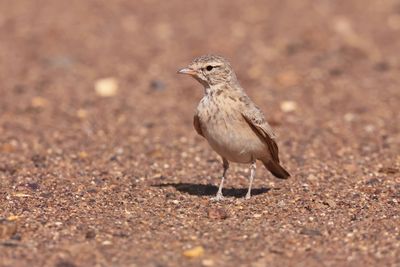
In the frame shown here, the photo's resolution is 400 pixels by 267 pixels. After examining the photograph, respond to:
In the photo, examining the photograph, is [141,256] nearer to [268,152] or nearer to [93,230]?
[93,230]

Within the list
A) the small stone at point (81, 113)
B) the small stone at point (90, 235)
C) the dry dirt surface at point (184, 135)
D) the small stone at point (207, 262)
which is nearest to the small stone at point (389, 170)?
the dry dirt surface at point (184, 135)

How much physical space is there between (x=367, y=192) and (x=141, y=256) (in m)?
3.24

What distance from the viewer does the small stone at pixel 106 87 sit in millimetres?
14391

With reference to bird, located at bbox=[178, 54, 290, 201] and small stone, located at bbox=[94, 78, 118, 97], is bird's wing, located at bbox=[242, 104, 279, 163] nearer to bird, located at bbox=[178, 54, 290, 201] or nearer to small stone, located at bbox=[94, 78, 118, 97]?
bird, located at bbox=[178, 54, 290, 201]

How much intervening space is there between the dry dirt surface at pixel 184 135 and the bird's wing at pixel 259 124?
63 cm

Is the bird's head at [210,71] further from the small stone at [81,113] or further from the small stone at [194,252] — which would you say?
the small stone at [81,113]

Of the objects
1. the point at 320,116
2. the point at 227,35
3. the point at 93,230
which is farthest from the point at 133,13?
the point at 93,230

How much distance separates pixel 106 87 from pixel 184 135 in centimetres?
289

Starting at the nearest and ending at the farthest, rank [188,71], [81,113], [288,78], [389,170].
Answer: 1. [188,71]
2. [389,170]
3. [81,113]
4. [288,78]

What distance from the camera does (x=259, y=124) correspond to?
342 inches

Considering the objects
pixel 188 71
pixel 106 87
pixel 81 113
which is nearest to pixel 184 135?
pixel 81 113

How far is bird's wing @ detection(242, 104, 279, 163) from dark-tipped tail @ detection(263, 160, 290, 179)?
0.34 metres

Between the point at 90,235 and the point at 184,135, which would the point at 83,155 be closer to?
the point at 184,135

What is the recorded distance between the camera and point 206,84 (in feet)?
29.1
